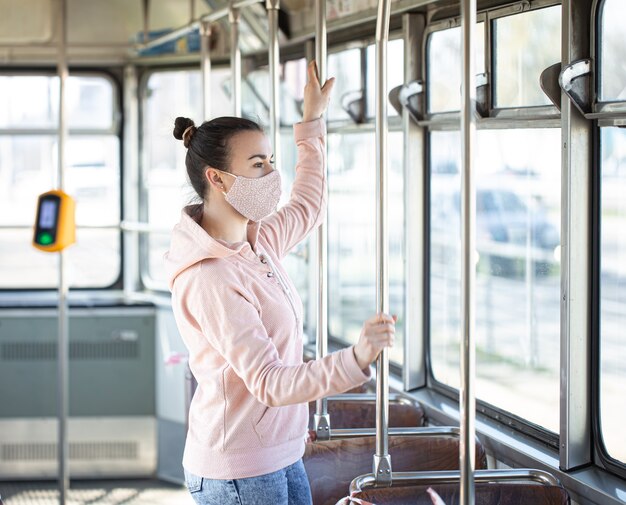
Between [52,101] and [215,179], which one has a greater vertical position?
[52,101]

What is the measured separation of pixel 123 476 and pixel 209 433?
392cm

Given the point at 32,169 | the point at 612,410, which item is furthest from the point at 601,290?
the point at 32,169

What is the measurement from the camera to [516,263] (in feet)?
10.5

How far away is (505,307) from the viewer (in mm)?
3293

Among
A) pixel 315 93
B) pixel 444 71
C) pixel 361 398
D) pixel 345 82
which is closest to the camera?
pixel 315 93

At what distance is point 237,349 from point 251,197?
1.17 ft

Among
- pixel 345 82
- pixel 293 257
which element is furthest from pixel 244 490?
pixel 293 257

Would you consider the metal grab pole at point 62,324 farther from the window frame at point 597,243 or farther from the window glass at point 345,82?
the window frame at point 597,243

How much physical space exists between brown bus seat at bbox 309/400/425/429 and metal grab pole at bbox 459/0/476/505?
1.49 meters

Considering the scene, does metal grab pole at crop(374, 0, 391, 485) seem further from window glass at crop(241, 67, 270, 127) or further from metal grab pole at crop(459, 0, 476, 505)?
window glass at crop(241, 67, 270, 127)

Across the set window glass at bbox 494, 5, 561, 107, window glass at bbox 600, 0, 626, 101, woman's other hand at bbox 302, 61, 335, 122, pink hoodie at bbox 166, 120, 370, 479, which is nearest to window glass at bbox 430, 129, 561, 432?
window glass at bbox 494, 5, 561, 107

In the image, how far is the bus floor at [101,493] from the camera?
543 centimetres

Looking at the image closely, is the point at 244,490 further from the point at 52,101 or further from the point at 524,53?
the point at 52,101

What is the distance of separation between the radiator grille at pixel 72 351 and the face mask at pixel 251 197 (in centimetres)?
379
